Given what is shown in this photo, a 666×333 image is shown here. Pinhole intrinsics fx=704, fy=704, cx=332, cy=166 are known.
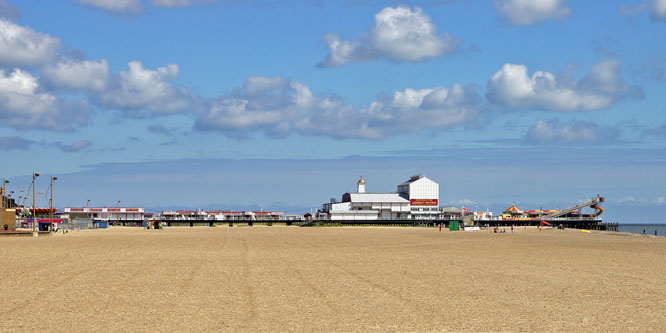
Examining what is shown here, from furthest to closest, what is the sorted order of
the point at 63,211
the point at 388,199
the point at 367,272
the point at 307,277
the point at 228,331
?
1. the point at 63,211
2. the point at 388,199
3. the point at 367,272
4. the point at 307,277
5. the point at 228,331

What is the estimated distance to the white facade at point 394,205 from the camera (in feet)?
527

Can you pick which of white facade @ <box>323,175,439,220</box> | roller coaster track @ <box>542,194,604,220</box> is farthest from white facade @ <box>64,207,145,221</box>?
roller coaster track @ <box>542,194,604,220</box>

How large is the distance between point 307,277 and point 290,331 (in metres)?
9.68

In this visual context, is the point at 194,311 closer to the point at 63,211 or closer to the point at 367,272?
the point at 367,272

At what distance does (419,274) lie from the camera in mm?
23859

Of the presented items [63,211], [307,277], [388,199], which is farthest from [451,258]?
[63,211]

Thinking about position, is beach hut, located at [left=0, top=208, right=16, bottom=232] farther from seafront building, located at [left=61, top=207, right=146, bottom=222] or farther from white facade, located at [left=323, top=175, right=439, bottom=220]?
seafront building, located at [left=61, top=207, right=146, bottom=222]

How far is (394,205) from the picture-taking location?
162250 mm

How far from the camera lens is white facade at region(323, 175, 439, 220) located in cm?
16075

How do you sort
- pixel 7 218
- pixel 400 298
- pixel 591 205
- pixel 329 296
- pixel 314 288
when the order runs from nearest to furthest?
pixel 400 298 → pixel 329 296 → pixel 314 288 → pixel 7 218 → pixel 591 205

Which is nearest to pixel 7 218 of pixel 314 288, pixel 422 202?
pixel 314 288

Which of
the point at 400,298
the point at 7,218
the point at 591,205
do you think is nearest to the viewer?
the point at 400,298

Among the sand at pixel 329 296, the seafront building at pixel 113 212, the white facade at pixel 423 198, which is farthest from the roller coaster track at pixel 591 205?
the sand at pixel 329 296

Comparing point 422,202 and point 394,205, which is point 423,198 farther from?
point 394,205
